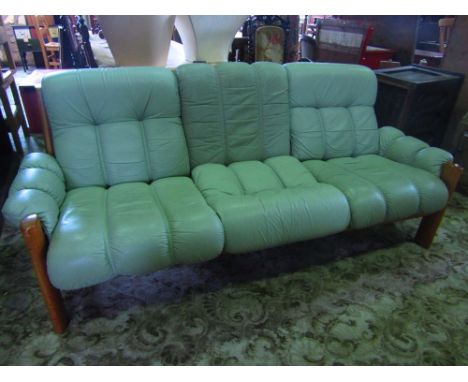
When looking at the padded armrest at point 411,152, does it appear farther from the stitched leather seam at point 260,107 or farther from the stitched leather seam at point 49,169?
the stitched leather seam at point 49,169

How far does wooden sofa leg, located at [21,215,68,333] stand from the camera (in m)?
1.03

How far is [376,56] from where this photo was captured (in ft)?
9.84

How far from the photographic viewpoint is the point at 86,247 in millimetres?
1072

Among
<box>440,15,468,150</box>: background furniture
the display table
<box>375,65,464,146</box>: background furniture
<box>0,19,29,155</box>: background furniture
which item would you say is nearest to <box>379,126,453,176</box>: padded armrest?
<box>375,65,464,146</box>: background furniture

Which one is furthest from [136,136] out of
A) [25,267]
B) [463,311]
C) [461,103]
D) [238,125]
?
[461,103]

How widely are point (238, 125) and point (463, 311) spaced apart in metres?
1.35

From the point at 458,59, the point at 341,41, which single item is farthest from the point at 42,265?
the point at 458,59

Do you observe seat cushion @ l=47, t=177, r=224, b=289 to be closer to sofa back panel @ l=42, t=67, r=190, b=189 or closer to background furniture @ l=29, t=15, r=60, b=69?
sofa back panel @ l=42, t=67, r=190, b=189

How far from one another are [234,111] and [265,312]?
3.31ft

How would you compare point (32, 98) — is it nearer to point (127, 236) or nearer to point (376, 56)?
point (127, 236)

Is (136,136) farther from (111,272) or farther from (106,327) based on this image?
(106,327)

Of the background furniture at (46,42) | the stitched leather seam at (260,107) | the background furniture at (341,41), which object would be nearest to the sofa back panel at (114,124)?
the stitched leather seam at (260,107)

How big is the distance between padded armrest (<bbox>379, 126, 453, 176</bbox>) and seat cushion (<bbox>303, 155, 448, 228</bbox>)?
0.20ft

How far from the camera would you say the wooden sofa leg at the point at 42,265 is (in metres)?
1.03
